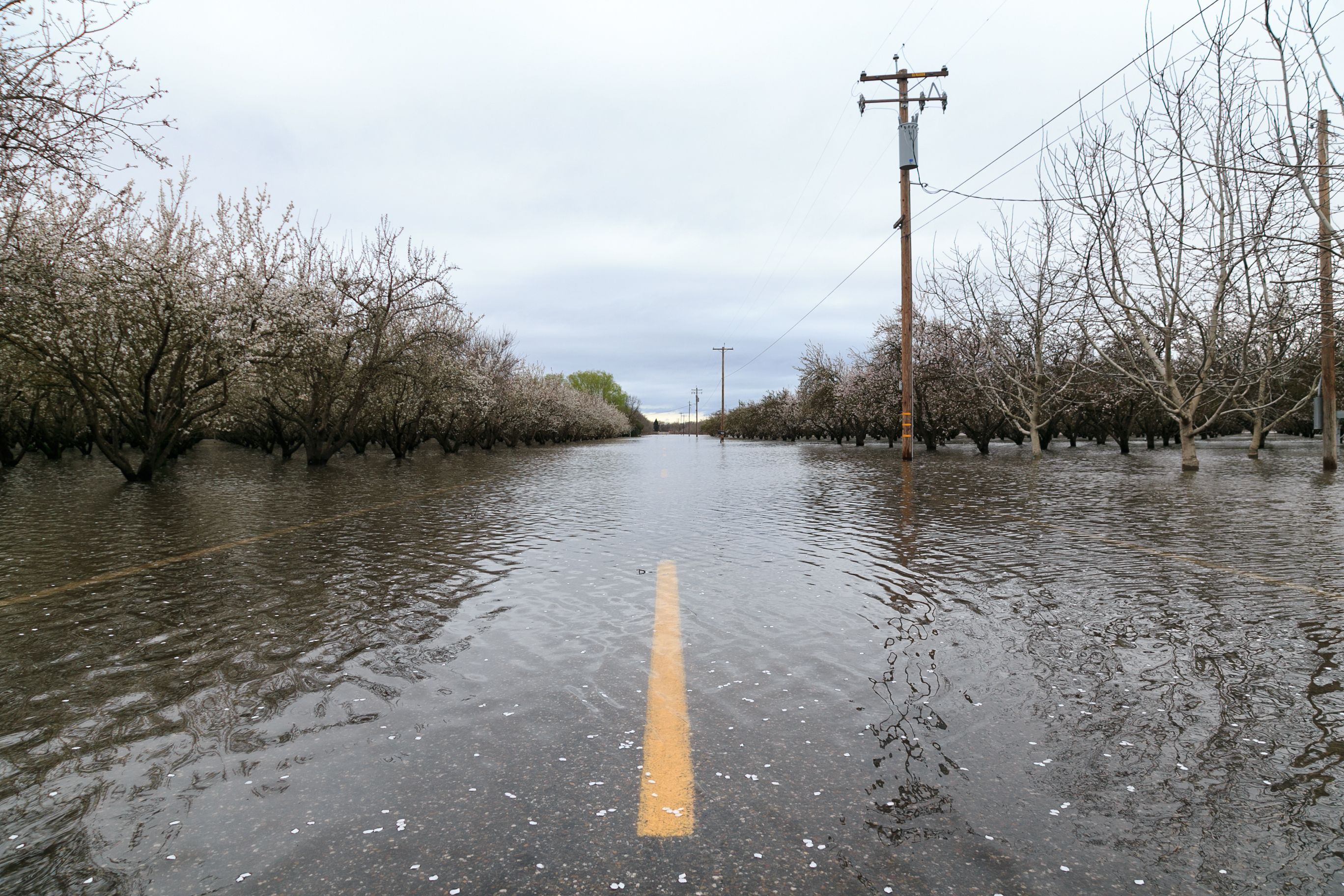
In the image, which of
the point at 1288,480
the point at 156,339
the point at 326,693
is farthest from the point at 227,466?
the point at 1288,480

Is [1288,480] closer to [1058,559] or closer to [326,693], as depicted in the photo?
[1058,559]

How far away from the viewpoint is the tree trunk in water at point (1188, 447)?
19.5 m

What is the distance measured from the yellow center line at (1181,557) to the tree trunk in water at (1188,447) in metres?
13.6

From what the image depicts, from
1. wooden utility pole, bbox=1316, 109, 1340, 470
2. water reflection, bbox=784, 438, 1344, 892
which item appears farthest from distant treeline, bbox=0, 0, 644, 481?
wooden utility pole, bbox=1316, 109, 1340, 470

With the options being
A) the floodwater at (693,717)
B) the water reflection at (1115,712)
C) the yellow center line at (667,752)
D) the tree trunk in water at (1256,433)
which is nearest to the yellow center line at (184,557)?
the floodwater at (693,717)

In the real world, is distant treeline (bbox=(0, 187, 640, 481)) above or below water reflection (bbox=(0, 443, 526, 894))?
above

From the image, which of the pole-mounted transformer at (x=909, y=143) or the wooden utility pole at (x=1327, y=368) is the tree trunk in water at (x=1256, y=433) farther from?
the pole-mounted transformer at (x=909, y=143)

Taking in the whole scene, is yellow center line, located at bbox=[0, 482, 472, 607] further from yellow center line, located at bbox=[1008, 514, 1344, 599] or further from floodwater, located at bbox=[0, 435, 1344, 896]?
yellow center line, located at bbox=[1008, 514, 1344, 599]

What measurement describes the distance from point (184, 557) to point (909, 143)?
2304cm

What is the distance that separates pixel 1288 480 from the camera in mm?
15570

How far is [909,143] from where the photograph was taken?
75.6 feet

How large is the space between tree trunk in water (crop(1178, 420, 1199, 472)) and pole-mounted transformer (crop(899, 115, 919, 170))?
36.3 ft

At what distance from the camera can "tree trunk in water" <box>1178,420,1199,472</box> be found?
19547mm

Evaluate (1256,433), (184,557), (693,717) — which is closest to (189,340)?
(184,557)
